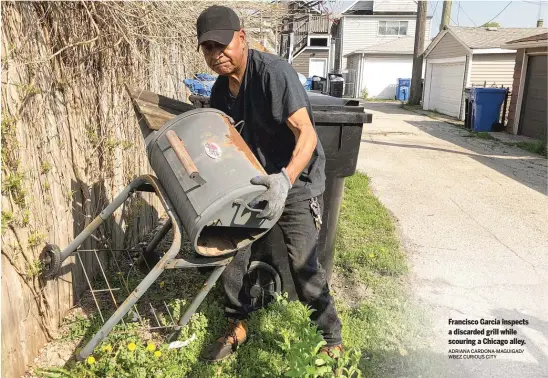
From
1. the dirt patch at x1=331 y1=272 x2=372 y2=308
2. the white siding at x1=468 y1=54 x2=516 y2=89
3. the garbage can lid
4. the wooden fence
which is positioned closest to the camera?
the wooden fence

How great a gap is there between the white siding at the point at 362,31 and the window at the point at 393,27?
0.78 ft

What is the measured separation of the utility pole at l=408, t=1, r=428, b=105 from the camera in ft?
69.9

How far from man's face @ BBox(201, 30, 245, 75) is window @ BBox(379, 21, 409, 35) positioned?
35.5 m

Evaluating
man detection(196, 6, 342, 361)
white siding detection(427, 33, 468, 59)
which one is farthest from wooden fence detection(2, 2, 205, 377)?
white siding detection(427, 33, 468, 59)

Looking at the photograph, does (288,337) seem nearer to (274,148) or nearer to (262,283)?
(262,283)

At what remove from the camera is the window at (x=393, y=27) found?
115 feet

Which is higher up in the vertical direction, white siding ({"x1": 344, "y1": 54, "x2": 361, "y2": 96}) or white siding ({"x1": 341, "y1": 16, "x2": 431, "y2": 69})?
white siding ({"x1": 341, "y1": 16, "x2": 431, "y2": 69})

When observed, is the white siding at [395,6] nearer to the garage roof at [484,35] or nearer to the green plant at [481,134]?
the garage roof at [484,35]

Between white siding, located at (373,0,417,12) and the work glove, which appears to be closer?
the work glove

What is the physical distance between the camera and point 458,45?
698 inches

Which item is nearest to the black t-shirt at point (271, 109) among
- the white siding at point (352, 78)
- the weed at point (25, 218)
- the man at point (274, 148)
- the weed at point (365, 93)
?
the man at point (274, 148)

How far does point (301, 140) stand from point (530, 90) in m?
12.4

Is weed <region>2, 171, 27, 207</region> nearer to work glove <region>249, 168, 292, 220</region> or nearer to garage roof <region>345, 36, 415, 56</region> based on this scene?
work glove <region>249, 168, 292, 220</region>

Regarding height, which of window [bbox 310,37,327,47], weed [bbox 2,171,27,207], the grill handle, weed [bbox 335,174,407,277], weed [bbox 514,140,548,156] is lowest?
weed [bbox 335,174,407,277]
